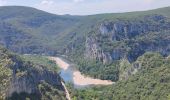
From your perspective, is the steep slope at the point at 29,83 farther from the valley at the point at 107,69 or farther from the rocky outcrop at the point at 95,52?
the rocky outcrop at the point at 95,52

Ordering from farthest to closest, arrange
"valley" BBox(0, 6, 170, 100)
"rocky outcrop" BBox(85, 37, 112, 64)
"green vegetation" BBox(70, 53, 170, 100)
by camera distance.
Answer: "rocky outcrop" BBox(85, 37, 112, 64) < "green vegetation" BBox(70, 53, 170, 100) < "valley" BBox(0, 6, 170, 100)

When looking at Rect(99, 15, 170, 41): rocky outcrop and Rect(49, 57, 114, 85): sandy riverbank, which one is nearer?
Rect(49, 57, 114, 85): sandy riverbank

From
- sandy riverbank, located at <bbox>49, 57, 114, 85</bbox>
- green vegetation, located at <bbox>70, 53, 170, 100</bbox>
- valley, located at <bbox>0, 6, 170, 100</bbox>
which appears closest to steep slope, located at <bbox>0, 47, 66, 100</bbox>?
valley, located at <bbox>0, 6, 170, 100</bbox>

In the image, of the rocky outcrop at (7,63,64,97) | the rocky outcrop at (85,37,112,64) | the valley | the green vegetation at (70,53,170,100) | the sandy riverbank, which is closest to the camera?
the rocky outcrop at (7,63,64,97)

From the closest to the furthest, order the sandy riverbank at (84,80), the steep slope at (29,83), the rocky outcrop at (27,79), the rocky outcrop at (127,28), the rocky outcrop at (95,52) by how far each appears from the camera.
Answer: the steep slope at (29,83), the rocky outcrop at (27,79), the sandy riverbank at (84,80), the rocky outcrop at (95,52), the rocky outcrop at (127,28)

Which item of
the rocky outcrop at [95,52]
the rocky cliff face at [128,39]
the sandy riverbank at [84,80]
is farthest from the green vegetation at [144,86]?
the rocky outcrop at [95,52]

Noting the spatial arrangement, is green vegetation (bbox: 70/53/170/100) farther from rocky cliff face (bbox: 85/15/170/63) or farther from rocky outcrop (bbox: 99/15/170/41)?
rocky outcrop (bbox: 99/15/170/41)

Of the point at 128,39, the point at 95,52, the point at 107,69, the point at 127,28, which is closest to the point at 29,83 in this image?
the point at 107,69
